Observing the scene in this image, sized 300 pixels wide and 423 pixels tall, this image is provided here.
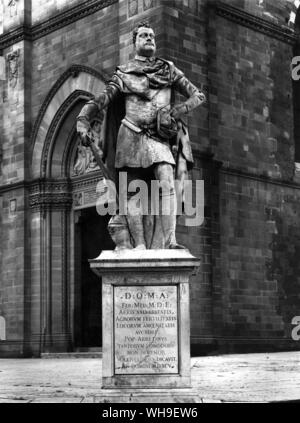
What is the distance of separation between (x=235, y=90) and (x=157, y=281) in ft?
48.0

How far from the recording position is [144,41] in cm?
977

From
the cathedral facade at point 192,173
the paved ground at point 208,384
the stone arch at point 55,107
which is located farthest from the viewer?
the stone arch at point 55,107

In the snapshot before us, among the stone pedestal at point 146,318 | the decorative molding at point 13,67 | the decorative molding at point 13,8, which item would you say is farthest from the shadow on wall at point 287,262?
the stone pedestal at point 146,318

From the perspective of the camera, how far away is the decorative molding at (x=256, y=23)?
2266 cm

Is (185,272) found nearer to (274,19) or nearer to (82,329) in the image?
(82,329)

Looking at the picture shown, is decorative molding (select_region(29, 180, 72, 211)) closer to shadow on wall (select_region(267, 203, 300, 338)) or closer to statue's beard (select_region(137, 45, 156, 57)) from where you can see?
shadow on wall (select_region(267, 203, 300, 338))

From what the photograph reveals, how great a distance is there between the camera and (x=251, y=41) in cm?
2366

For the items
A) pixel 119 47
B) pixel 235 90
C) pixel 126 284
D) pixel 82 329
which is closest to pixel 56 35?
pixel 119 47

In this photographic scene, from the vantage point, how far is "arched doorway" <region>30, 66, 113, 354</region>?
22.8 m

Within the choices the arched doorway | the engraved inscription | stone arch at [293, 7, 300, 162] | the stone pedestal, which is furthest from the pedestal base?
stone arch at [293, 7, 300, 162]

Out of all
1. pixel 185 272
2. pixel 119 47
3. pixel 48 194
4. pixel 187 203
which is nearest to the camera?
pixel 185 272

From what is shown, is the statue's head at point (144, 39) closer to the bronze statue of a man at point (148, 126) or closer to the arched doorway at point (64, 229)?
the bronze statue of a man at point (148, 126)

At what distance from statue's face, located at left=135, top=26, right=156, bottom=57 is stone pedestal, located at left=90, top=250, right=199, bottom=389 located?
243cm

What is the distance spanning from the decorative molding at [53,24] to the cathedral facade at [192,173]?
4 cm
